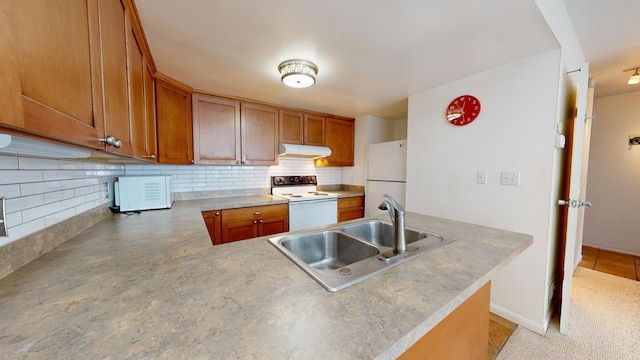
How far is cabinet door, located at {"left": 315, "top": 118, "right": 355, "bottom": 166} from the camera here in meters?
3.39

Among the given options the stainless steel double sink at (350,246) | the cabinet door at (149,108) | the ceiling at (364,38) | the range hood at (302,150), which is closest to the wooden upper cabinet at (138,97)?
the cabinet door at (149,108)

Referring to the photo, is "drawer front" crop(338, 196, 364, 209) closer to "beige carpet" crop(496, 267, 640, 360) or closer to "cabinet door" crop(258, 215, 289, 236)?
"cabinet door" crop(258, 215, 289, 236)

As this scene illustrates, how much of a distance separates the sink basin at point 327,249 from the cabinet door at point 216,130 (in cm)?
177

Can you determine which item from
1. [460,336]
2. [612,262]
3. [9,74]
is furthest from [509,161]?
[612,262]

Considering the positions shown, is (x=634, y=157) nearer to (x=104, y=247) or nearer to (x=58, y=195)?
(x=104, y=247)

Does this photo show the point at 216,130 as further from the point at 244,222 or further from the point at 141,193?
the point at 244,222

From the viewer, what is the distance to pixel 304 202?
2.79 meters

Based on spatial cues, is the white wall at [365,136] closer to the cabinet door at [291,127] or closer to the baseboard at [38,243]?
the cabinet door at [291,127]

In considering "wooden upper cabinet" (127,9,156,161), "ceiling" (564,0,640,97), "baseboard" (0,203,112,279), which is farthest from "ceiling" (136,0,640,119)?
"baseboard" (0,203,112,279)

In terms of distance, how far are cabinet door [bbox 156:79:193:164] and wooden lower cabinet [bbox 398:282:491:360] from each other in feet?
7.68

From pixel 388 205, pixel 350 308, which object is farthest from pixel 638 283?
pixel 350 308

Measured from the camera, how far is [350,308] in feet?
1.89

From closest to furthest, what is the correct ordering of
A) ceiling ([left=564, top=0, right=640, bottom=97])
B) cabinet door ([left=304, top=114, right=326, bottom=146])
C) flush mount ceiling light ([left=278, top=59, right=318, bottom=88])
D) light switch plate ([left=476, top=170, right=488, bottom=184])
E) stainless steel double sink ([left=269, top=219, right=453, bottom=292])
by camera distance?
stainless steel double sink ([left=269, top=219, right=453, bottom=292]) < ceiling ([left=564, top=0, right=640, bottom=97]) < flush mount ceiling light ([left=278, top=59, right=318, bottom=88]) < light switch plate ([left=476, top=170, right=488, bottom=184]) < cabinet door ([left=304, top=114, right=326, bottom=146])

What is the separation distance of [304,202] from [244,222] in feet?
2.46
